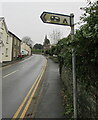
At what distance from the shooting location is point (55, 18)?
258cm

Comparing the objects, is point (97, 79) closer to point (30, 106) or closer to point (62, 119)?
point (62, 119)

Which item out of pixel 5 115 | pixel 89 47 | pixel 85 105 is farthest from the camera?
pixel 5 115

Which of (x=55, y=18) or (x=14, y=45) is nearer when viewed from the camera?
(x=55, y=18)

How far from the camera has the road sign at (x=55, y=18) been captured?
8.28ft

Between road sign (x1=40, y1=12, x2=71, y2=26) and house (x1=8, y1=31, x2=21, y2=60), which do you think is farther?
house (x1=8, y1=31, x2=21, y2=60)

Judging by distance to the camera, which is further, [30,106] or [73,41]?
[30,106]

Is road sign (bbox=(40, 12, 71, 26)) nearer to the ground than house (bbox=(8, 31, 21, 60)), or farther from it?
nearer to the ground

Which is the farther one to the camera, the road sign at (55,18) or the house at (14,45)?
the house at (14,45)

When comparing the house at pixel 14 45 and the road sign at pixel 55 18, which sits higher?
the house at pixel 14 45

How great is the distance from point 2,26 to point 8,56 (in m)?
6.60

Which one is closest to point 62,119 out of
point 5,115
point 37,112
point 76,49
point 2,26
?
point 37,112

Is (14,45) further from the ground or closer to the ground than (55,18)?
further from the ground

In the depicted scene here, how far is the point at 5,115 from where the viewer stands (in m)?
4.12

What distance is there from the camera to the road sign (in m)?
2.52
